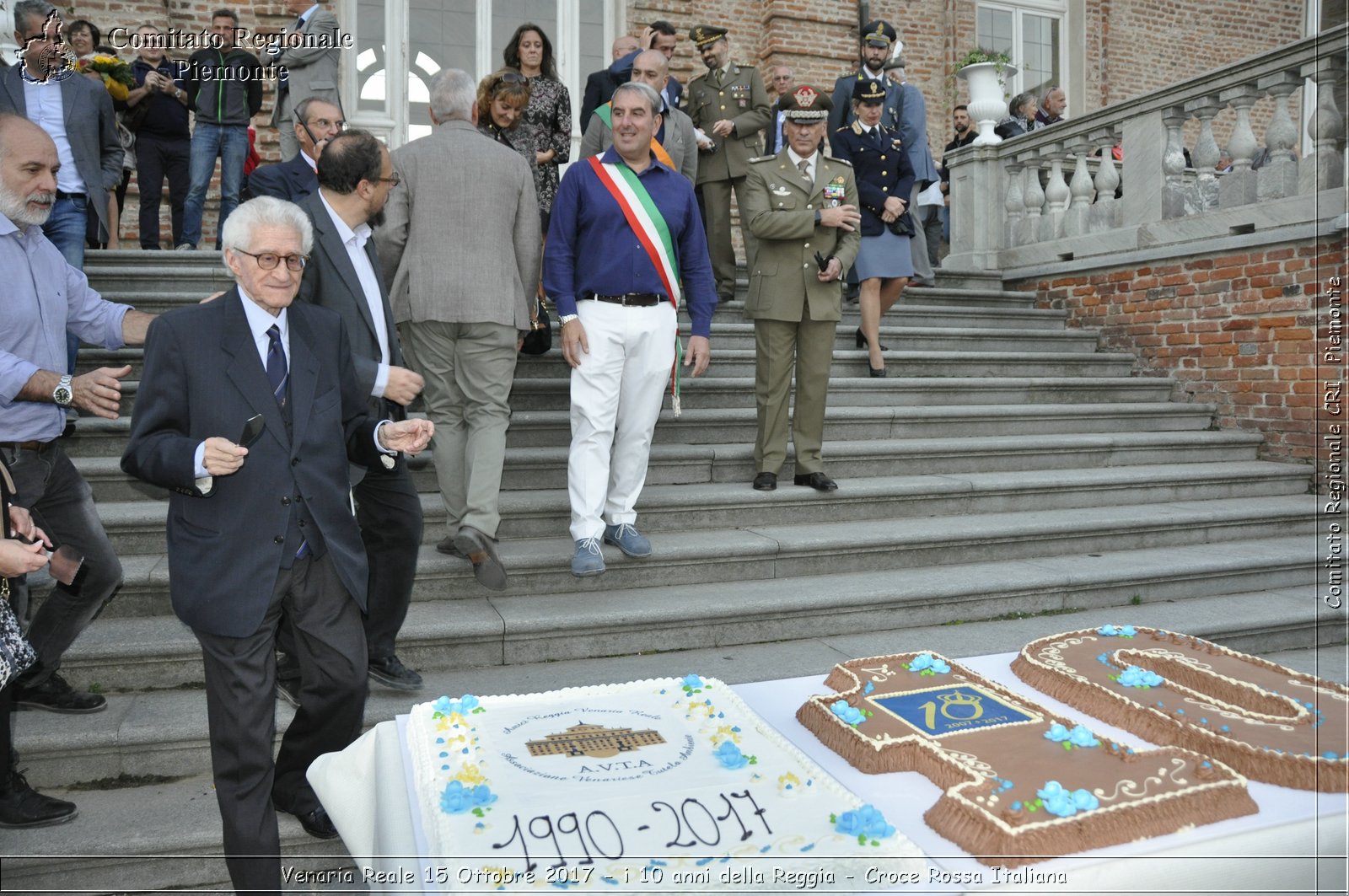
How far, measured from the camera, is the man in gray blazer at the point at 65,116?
5957 millimetres

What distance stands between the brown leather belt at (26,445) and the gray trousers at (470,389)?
1646 millimetres

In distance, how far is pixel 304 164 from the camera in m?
4.41

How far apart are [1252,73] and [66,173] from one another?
7960mm

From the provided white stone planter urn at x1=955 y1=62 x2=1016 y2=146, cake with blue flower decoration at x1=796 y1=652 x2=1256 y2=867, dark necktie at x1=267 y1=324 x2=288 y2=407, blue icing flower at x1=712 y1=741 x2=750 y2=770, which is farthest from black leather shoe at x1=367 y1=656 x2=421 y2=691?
white stone planter urn at x1=955 y1=62 x2=1016 y2=146

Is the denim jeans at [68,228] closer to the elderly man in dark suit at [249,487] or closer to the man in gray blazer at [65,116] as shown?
the man in gray blazer at [65,116]

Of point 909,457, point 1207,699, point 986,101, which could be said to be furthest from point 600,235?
point 986,101

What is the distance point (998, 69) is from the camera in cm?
1098

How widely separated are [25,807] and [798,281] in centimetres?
440

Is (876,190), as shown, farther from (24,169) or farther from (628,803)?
(628,803)

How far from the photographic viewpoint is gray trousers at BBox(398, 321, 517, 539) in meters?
4.58

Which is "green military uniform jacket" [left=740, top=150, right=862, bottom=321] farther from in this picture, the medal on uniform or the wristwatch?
the wristwatch

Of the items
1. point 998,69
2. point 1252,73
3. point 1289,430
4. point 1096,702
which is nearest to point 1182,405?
point 1289,430

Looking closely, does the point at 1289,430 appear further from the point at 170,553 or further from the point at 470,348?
the point at 170,553

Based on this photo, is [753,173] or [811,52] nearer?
[753,173]
